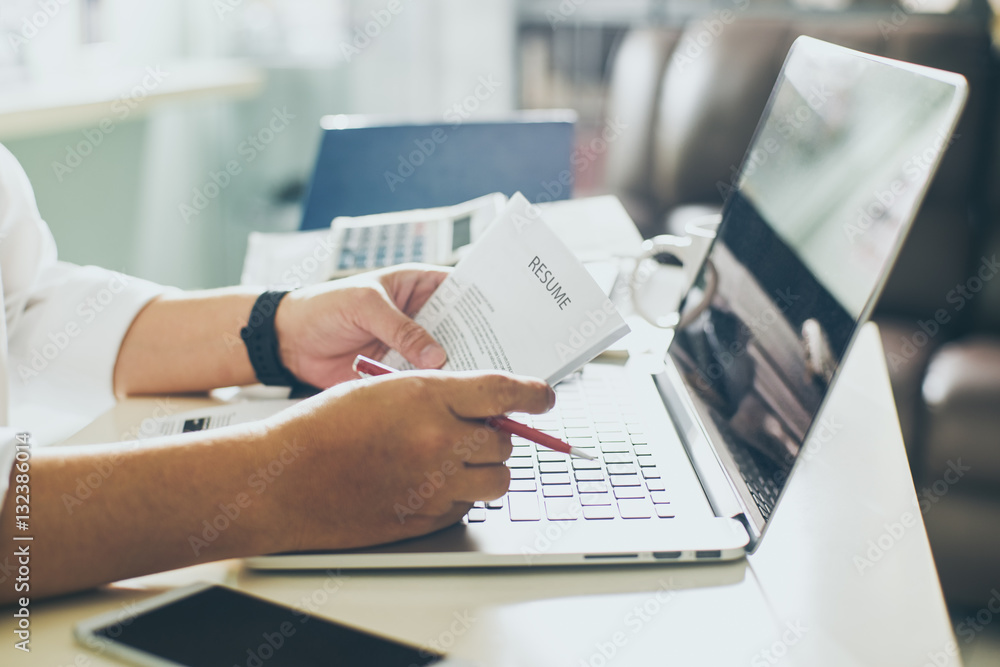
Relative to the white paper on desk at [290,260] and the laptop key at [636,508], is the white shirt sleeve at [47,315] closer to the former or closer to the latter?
the white paper on desk at [290,260]

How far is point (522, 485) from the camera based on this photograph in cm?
58

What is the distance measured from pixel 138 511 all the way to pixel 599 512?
28 cm

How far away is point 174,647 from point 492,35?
8.59ft

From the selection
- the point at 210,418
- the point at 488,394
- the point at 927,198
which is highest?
the point at 488,394

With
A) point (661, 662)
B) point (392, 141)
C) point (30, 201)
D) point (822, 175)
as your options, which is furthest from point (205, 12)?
point (661, 662)

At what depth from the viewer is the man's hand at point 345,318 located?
2.31 feet

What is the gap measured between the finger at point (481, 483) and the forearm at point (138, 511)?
11 cm

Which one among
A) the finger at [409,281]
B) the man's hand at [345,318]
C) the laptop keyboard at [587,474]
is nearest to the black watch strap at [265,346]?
the man's hand at [345,318]

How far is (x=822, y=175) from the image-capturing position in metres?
0.61

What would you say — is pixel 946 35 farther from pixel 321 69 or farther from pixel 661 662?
pixel 661 662

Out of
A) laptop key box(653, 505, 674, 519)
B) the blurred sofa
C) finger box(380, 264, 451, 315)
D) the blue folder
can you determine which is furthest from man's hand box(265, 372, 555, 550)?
the blurred sofa

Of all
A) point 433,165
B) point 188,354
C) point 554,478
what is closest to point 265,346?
point 188,354

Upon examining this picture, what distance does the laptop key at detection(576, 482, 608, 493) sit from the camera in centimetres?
57

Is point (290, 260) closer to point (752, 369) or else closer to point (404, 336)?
point (404, 336)
